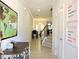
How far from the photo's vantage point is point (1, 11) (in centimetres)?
327

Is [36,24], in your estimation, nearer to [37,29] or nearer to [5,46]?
[37,29]

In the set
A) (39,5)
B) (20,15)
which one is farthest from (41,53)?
(39,5)

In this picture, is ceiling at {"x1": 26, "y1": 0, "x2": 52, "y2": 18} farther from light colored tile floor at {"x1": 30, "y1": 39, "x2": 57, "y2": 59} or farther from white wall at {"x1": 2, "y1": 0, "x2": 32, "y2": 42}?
light colored tile floor at {"x1": 30, "y1": 39, "x2": 57, "y2": 59}

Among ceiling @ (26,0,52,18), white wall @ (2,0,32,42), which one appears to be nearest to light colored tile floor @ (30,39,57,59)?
white wall @ (2,0,32,42)

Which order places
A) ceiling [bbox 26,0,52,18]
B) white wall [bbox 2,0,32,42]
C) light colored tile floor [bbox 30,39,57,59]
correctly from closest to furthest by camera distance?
1. white wall [bbox 2,0,32,42]
2. light colored tile floor [bbox 30,39,57,59]
3. ceiling [bbox 26,0,52,18]

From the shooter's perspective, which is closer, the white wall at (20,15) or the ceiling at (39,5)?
the white wall at (20,15)

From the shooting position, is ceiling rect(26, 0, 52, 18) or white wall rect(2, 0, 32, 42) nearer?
white wall rect(2, 0, 32, 42)

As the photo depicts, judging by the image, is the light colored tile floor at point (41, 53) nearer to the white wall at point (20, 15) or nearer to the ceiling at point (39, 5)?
the white wall at point (20, 15)

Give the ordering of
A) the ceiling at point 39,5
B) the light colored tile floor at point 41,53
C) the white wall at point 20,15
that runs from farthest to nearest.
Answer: the ceiling at point 39,5 → the light colored tile floor at point 41,53 → the white wall at point 20,15

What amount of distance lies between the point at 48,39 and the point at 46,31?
3195 mm

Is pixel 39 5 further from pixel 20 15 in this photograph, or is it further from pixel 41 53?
pixel 41 53

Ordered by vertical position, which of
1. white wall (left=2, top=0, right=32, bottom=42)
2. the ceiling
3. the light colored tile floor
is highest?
the ceiling

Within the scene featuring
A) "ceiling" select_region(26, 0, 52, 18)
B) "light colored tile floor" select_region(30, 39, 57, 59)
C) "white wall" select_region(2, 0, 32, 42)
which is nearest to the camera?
"white wall" select_region(2, 0, 32, 42)

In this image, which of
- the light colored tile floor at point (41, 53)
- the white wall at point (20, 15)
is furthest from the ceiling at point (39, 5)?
the light colored tile floor at point (41, 53)
